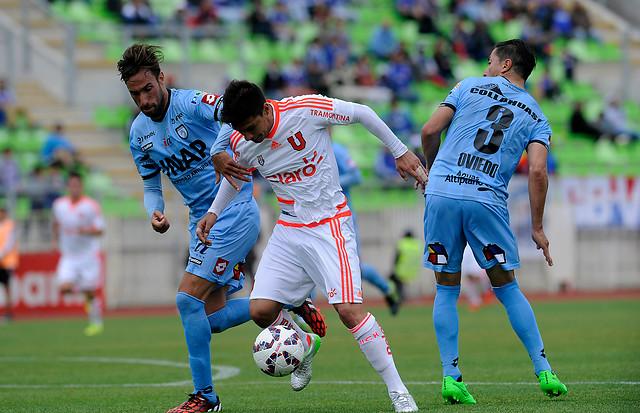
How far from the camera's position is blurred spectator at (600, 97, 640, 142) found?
25.2 m

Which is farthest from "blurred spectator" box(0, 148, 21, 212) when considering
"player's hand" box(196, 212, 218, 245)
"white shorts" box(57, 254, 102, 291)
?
"player's hand" box(196, 212, 218, 245)

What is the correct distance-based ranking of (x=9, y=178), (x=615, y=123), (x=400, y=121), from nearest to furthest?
(x=9, y=178)
(x=400, y=121)
(x=615, y=123)

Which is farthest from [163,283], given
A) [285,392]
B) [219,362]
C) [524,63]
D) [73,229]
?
[524,63]

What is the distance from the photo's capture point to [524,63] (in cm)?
680

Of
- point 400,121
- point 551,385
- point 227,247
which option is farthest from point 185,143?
point 400,121

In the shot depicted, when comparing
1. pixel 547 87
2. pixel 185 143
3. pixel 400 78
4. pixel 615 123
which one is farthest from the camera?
pixel 547 87

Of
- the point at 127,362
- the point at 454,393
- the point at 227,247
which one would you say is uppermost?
the point at 227,247

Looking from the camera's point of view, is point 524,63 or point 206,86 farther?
point 206,86

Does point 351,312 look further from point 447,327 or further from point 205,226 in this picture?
point 205,226

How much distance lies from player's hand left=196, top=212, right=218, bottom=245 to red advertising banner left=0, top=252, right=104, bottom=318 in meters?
12.5

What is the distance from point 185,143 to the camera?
7086mm

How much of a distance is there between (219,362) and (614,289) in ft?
44.6

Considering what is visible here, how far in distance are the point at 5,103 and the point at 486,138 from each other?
1690cm

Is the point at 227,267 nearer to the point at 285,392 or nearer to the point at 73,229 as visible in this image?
the point at 285,392
